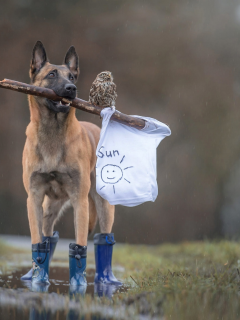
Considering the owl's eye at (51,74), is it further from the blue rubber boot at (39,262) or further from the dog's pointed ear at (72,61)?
the blue rubber boot at (39,262)

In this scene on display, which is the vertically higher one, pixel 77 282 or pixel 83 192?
pixel 83 192

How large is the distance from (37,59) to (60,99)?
0.65m

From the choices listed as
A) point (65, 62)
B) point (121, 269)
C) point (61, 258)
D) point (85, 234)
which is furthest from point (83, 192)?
point (61, 258)

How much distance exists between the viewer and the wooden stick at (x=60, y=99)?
3.68 meters

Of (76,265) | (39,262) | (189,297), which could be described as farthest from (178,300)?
(39,262)

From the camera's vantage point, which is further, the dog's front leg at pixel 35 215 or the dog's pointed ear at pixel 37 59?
the dog's pointed ear at pixel 37 59

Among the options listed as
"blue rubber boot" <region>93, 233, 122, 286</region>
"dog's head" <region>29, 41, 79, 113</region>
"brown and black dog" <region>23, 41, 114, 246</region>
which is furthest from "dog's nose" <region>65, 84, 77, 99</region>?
"blue rubber boot" <region>93, 233, 122, 286</region>

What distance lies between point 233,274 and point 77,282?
1.41 metres

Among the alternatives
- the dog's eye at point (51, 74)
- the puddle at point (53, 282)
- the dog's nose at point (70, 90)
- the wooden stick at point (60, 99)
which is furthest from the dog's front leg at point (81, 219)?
the dog's eye at point (51, 74)

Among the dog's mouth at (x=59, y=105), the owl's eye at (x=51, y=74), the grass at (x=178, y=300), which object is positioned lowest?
the grass at (x=178, y=300)

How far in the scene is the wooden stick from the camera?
3676 millimetres

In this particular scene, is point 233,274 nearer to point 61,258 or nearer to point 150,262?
point 150,262

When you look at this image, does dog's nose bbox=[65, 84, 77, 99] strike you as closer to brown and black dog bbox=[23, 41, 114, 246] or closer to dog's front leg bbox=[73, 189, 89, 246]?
brown and black dog bbox=[23, 41, 114, 246]

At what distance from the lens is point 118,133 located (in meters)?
3.94
